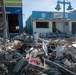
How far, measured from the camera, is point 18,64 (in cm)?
1046

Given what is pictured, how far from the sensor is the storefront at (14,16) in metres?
21.6

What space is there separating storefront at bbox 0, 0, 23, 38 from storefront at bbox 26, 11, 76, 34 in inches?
127

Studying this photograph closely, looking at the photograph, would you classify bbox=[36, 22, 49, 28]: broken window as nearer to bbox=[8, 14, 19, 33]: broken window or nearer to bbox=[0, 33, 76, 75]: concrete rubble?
bbox=[8, 14, 19, 33]: broken window

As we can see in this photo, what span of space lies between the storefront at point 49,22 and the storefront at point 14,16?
127 inches

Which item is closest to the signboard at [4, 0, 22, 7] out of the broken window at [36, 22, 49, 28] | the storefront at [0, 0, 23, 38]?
the storefront at [0, 0, 23, 38]

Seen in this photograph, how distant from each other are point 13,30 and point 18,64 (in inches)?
506

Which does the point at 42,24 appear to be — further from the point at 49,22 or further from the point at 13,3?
the point at 13,3

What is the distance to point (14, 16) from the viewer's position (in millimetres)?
22719

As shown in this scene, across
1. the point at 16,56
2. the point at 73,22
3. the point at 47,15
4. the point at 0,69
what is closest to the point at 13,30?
the point at 47,15

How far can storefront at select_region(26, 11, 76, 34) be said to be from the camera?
1017 inches

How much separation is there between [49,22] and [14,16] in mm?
5610

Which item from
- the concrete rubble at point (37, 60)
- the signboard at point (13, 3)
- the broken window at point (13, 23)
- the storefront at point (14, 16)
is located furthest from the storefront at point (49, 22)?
the concrete rubble at point (37, 60)

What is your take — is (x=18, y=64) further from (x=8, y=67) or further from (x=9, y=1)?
(x=9, y=1)

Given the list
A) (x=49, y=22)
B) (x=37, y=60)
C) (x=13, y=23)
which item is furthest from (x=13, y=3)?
(x=37, y=60)
